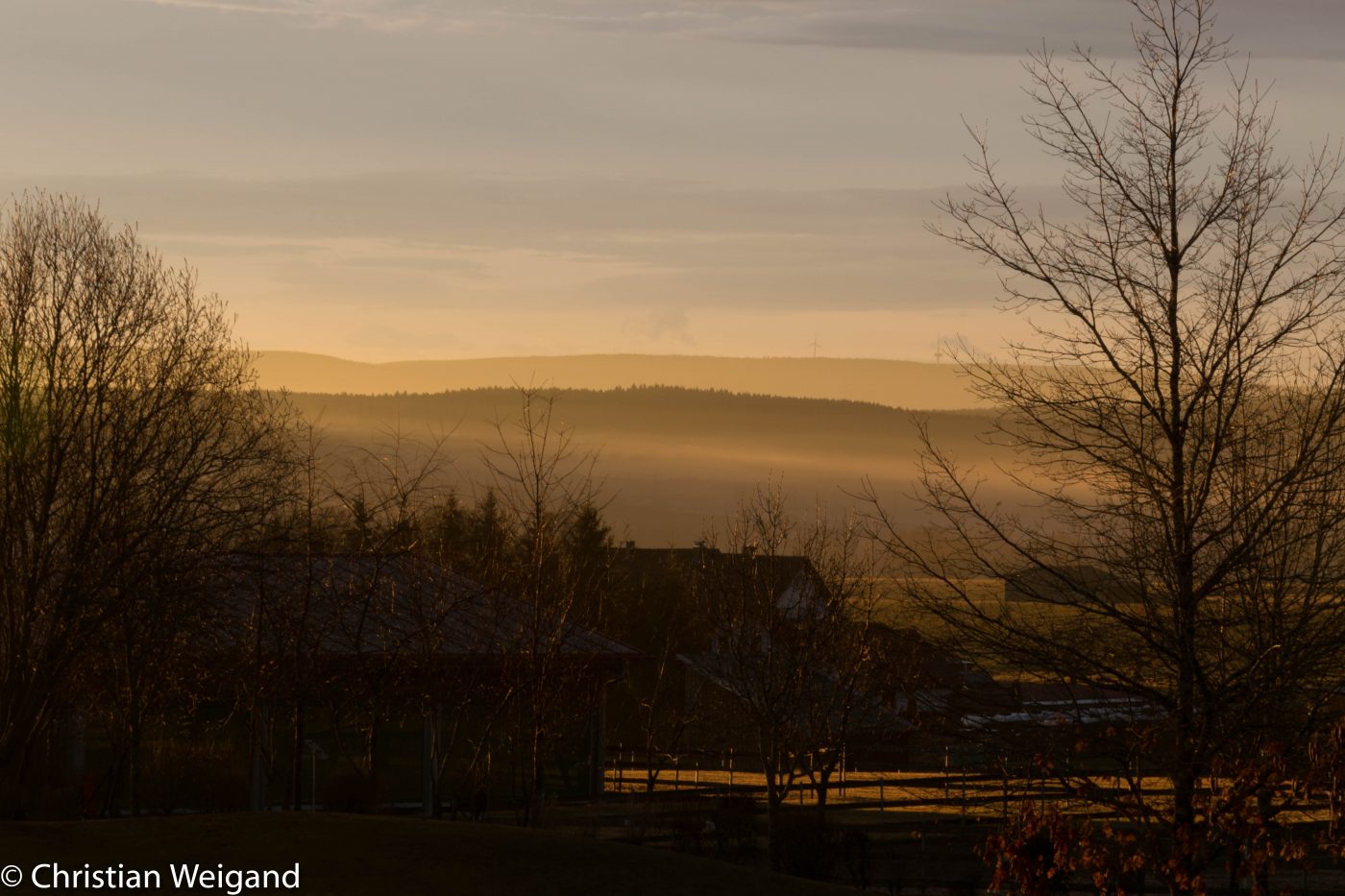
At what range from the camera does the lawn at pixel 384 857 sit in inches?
637

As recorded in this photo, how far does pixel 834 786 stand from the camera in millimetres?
45906

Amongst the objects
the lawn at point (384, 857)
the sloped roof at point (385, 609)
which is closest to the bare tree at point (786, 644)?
the sloped roof at point (385, 609)

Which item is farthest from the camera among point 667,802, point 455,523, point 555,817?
point 455,523

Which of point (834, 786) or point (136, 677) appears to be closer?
point (136, 677)

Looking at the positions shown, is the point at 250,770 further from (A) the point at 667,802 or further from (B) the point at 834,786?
(B) the point at 834,786

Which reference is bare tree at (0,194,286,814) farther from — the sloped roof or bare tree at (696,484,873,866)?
bare tree at (696,484,873,866)

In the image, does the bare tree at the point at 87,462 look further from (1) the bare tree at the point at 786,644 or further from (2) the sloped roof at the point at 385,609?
(1) the bare tree at the point at 786,644

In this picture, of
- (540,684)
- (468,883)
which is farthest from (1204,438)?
(540,684)

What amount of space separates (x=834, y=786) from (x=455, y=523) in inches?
804

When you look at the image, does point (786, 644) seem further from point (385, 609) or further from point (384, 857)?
point (384, 857)

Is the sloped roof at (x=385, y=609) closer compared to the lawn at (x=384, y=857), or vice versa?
the lawn at (x=384, y=857)

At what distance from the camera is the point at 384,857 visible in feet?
55.8

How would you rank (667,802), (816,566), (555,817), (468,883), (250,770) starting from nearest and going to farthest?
(468,883), (250,770), (555,817), (667,802), (816,566)

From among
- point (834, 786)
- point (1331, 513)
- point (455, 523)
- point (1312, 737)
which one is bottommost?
point (834, 786)
